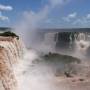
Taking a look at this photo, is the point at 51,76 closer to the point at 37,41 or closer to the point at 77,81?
the point at 77,81

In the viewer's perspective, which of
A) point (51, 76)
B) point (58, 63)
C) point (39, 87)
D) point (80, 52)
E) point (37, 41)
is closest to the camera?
point (39, 87)

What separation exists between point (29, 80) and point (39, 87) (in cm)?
254

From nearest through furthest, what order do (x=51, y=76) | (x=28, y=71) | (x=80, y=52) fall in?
(x=28, y=71) < (x=51, y=76) < (x=80, y=52)

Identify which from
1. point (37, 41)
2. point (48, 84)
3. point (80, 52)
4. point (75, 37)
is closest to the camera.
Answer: point (48, 84)

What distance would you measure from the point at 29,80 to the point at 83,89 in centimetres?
772

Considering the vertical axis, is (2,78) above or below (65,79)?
above

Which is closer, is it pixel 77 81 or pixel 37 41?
pixel 77 81

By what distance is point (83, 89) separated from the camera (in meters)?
37.4

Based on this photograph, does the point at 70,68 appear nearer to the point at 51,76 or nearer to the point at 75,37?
the point at 51,76

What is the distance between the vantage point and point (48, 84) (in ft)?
→ 127

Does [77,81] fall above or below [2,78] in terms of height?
below

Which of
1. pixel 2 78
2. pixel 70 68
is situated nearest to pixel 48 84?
pixel 70 68

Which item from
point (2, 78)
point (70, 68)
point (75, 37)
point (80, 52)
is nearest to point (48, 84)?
point (70, 68)

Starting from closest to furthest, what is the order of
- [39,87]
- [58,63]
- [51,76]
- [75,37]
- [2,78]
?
[2,78] < [39,87] < [51,76] < [58,63] < [75,37]
